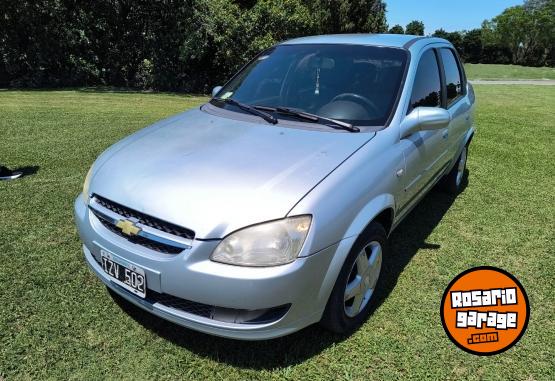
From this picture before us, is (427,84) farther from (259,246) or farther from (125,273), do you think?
(125,273)

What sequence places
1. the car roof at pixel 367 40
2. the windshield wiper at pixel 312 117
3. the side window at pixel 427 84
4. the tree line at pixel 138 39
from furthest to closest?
the tree line at pixel 138 39, the car roof at pixel 367 40, the side window at pixel 427 84, the windshield wiper at pixel 312 117

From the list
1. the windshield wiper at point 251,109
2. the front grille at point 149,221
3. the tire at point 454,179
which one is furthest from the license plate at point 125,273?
the tire at point 454,179

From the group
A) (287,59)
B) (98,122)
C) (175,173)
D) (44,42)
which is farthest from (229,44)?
(175,173)

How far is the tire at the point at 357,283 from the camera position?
2.34 m

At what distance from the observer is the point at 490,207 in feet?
15.1

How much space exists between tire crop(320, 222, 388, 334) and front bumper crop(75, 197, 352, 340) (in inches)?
4.5

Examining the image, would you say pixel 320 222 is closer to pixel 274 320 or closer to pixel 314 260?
pixel 314 260

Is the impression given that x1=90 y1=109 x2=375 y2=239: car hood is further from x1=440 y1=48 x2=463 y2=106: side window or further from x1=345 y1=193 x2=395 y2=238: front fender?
x1=440 y1=48 x2=463 y2=106: side window

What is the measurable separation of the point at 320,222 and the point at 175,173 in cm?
82

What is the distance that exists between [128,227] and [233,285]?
62 cm

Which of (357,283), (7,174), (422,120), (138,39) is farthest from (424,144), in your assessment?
(138,39)

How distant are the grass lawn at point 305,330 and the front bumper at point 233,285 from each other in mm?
330

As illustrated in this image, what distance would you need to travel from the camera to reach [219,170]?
2316mm

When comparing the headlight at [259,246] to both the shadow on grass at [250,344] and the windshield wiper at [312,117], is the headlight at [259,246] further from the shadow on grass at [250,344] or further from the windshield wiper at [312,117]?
the windshield wiper at [312,117]
